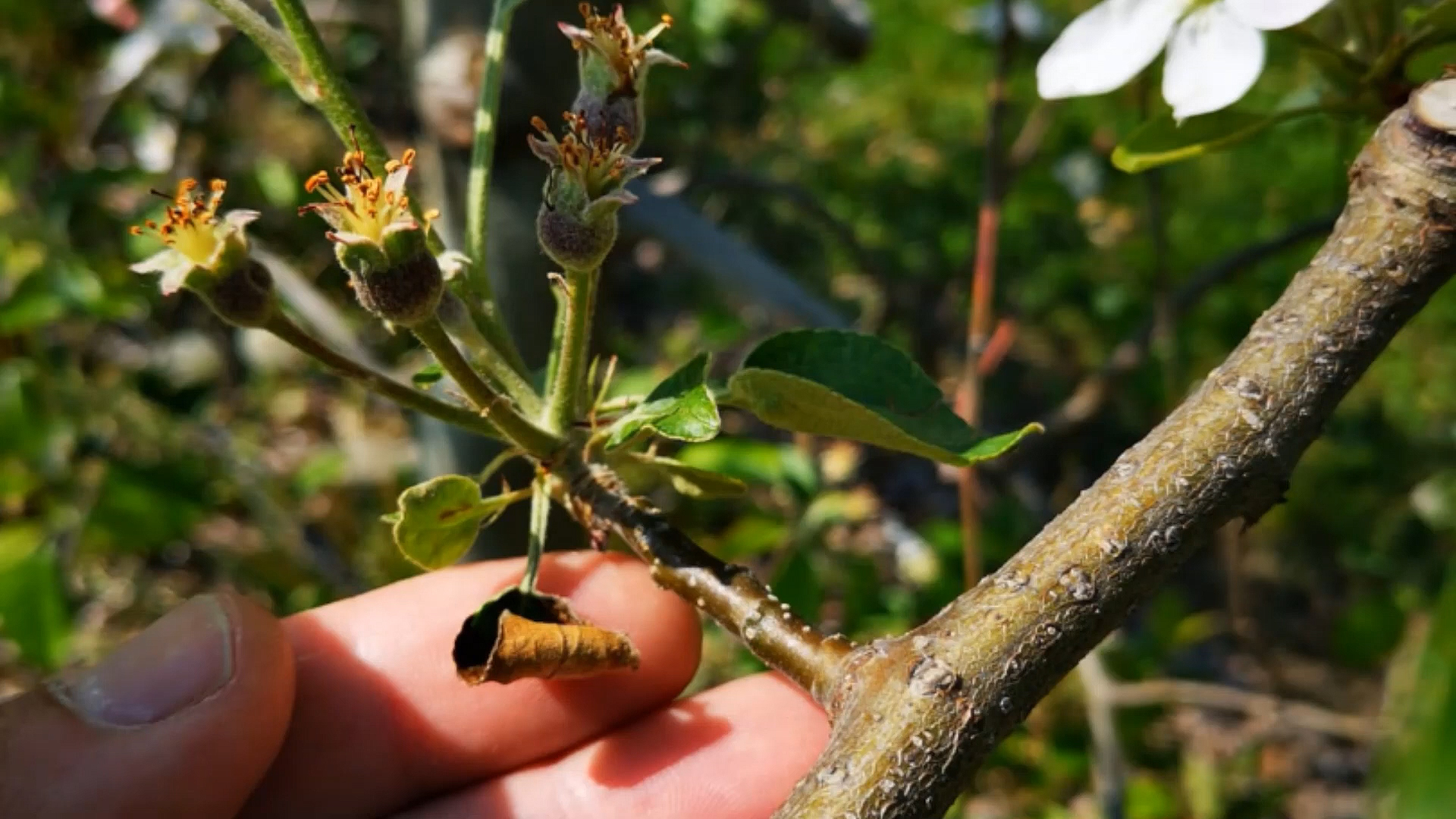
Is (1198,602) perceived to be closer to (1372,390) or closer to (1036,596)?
(1372,390)

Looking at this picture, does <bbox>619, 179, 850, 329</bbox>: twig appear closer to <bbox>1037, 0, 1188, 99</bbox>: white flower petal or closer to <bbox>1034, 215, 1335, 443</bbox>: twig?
<bbox>1034, 215, 1335, 443</bbox>: twig

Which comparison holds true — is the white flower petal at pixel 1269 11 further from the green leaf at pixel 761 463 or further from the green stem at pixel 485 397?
the green leaf at pixel 761 463

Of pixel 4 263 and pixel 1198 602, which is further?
pixel 1198 602

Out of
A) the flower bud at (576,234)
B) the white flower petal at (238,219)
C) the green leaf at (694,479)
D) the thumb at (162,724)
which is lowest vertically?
the thumb at (162,724)

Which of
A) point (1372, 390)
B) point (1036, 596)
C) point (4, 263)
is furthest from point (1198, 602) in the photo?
point (4, 263)

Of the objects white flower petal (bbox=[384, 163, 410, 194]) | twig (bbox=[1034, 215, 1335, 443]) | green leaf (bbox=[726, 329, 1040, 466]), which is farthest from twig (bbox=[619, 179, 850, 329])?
white flower petal (bbox=[384, 163, 410, 194])

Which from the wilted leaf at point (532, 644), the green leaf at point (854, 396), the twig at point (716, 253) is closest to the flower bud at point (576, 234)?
the green leaf at point (854, 396)

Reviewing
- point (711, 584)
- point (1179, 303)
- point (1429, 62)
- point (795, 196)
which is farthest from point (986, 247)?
point (711, 584)
